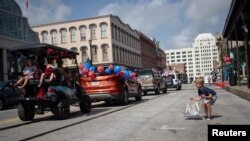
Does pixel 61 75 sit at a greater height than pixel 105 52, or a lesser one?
lesser

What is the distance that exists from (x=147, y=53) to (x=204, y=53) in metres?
96.2

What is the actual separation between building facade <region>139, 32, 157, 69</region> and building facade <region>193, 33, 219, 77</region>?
3093 inches

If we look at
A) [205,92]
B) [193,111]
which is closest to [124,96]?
[193,111]

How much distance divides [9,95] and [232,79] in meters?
18.1

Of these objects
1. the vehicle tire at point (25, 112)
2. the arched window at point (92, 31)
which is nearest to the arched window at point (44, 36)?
the arched window at point (92, 31)

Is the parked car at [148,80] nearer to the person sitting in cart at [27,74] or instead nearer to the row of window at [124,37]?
the person sitting in cart at [27,74]

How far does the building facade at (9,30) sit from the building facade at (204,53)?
152295 millimetres

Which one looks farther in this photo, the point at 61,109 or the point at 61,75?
the point at 61,75

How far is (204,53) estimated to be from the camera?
193875 millimetres

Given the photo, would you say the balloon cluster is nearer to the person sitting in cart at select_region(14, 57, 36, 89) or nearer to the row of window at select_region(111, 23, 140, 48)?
the person sitting in cart at select_region(14, 57, 36, 89)

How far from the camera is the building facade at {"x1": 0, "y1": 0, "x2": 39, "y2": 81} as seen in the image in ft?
129

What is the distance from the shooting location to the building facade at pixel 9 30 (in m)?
39.5

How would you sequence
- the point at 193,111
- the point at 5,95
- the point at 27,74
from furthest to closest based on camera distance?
the point at 5,95
the point at 27,74
the point at 193,111

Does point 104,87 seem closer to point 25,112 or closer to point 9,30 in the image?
point 25,112
